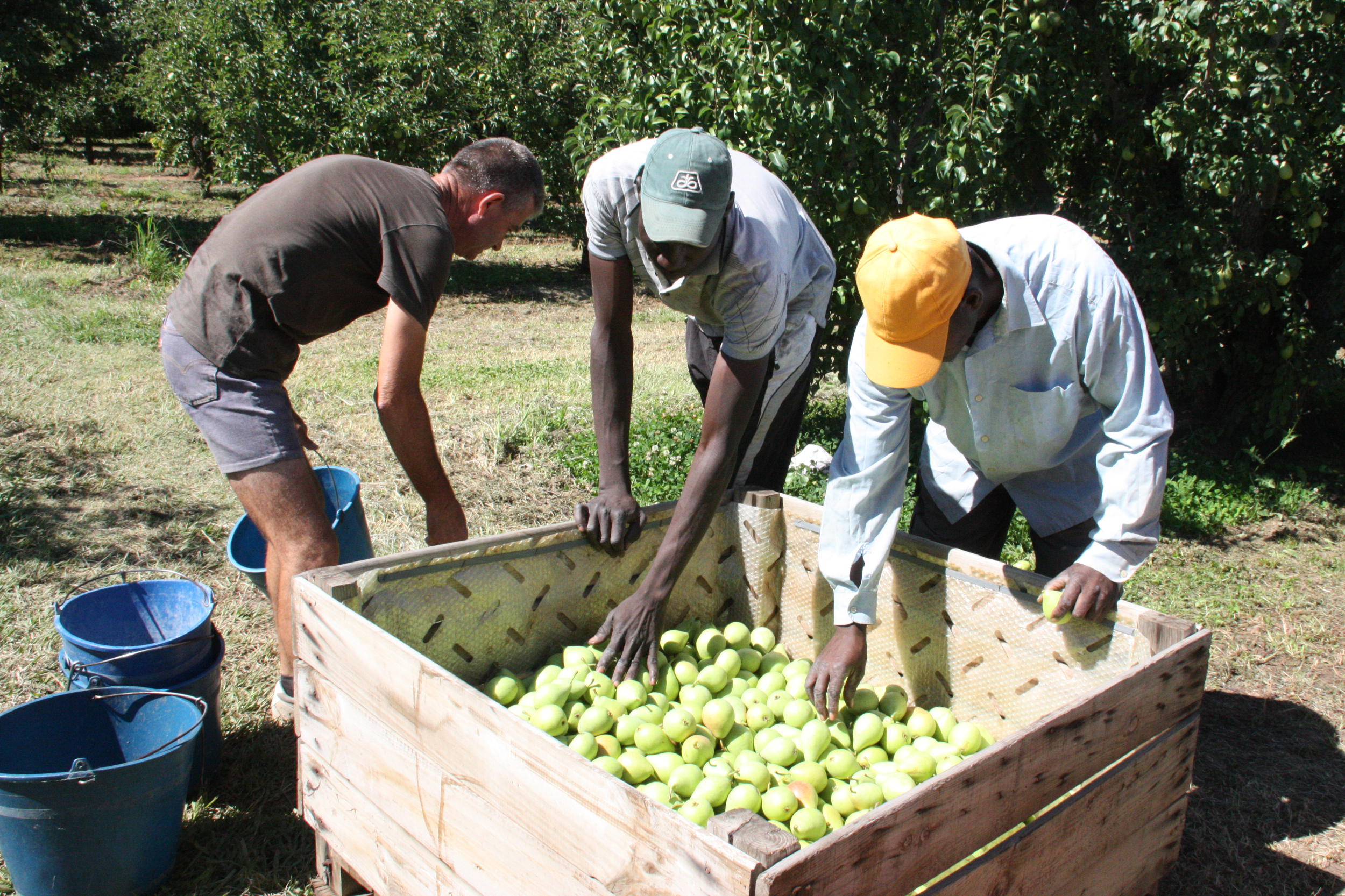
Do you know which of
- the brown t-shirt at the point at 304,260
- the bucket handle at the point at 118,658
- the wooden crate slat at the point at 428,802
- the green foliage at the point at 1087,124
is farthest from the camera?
the green foliage at the point at 1087,124

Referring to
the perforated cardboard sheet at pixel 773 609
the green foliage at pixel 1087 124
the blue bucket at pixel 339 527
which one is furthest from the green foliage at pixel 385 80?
the perforated cardboard sheet at pixel 773 609

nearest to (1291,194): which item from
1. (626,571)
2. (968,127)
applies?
(968,127)

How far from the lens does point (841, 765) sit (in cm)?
228

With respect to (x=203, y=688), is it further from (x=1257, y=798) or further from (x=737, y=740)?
(x=1257, y=798)

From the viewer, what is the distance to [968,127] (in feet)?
16.1

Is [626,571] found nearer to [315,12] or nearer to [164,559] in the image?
[164,559]

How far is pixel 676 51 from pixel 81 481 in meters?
3.98

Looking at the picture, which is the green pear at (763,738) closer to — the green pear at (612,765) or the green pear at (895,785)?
the green pear at (895,785)

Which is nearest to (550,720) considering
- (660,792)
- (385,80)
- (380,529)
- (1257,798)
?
(660,792)

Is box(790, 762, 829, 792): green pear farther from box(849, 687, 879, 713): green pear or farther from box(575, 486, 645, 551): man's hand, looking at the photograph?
box(575, 486, 645, 551): man's hand

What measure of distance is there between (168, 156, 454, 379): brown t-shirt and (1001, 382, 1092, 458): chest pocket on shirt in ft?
5.31

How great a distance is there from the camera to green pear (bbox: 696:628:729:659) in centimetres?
285

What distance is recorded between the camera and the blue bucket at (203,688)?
2.66 metres

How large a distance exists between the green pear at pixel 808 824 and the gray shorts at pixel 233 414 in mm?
1782
